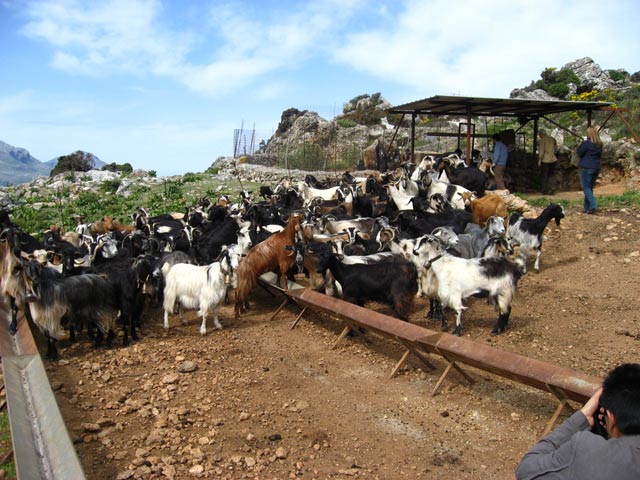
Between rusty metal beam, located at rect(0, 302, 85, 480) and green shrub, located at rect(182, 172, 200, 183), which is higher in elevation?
green shrub, located at rect(182, 172, 200, 183)

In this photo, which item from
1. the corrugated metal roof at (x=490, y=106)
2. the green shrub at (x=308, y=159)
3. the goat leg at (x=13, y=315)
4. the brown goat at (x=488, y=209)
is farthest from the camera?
the green shrub at (x=308, y=159)

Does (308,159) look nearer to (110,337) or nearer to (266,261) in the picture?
(266,261)

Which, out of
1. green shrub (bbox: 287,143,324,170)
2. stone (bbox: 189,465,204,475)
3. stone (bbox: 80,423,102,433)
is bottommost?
stone (bbox: 189,465,204,475)

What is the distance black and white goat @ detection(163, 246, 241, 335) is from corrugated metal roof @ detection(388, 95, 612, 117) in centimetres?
780

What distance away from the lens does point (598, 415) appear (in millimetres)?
2744

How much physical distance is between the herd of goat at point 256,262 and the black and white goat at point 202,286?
1cm

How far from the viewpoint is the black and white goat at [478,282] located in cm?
689

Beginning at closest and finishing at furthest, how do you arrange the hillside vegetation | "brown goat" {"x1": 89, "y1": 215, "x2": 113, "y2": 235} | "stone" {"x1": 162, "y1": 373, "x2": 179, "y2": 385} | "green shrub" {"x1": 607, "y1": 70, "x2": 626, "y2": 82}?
1. "stone" {"x1": 162, "y1": 373, "x2": 179, "y2": 385}
2. "brown goat" {"x1": 89, "y1": 215, "x2": 113, "y2": 235}
3. the hillside vegetation
4. "green shrub" {"x1": 607, "y1": 70, "x2": 626, "y2": 82}

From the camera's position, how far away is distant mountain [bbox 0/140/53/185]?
59181 millimetres

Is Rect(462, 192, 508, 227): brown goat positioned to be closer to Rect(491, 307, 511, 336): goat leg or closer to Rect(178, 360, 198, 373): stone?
Rect(491, 307, 511, 336): goat leg

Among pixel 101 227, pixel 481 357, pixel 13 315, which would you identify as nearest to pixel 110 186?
pixel 101 227

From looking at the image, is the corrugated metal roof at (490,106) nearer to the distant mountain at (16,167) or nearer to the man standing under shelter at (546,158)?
the man standing under shelter at (546,158)

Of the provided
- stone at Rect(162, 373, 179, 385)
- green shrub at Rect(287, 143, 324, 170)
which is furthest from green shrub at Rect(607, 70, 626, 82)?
stone at Rect(162, 373, 179, 385)

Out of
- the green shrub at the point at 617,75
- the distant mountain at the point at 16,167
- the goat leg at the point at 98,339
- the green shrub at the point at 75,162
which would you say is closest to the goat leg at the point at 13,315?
the goat leg at the point at 98,339
